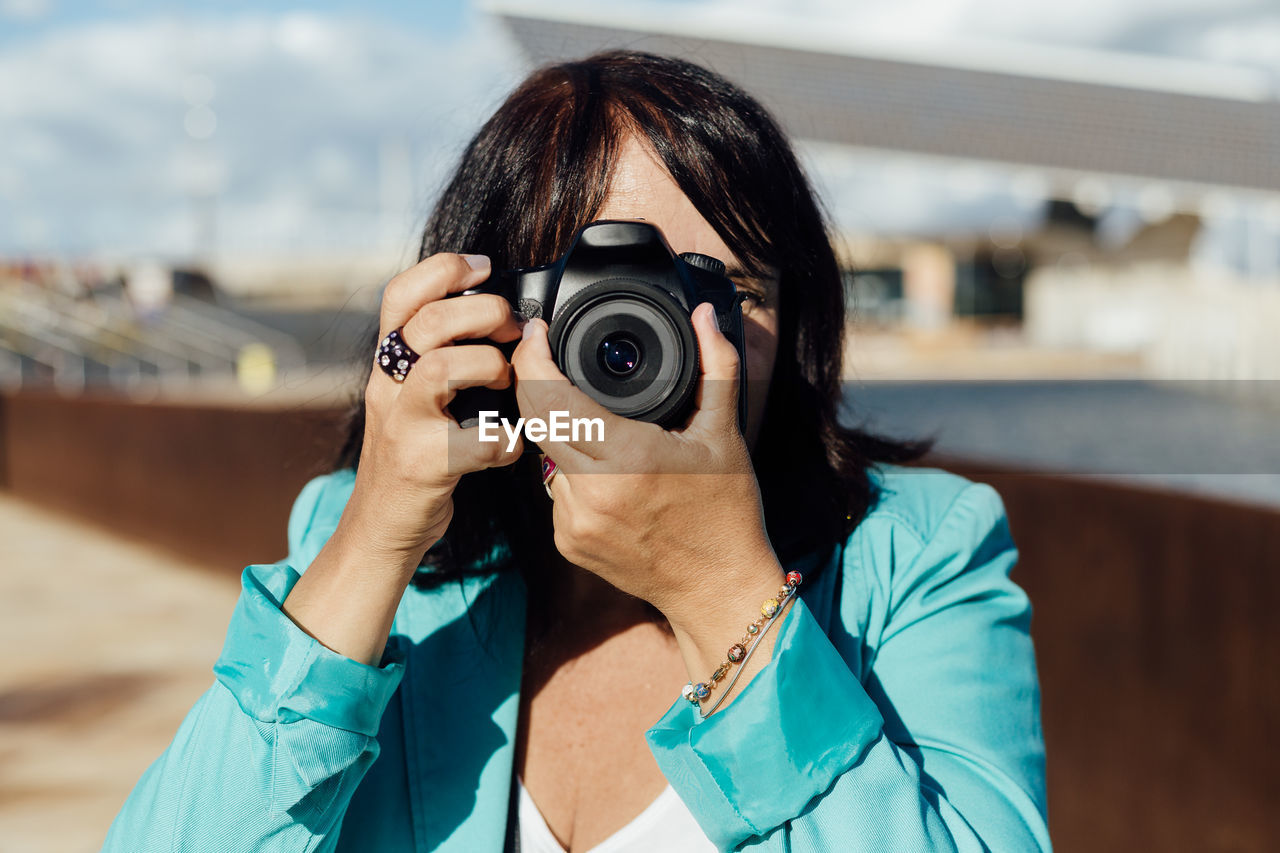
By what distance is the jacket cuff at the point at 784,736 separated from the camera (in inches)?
37.2

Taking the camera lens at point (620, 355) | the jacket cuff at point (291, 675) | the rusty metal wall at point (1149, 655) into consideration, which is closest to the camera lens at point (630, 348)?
the camera lens at point (620, 355)

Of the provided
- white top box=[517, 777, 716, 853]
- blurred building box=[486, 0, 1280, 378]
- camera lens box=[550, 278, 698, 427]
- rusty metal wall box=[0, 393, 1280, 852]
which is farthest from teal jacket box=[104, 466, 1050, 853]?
blurred building box=[486, 0, 1280, 378]

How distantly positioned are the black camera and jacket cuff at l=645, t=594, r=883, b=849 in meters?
0.22

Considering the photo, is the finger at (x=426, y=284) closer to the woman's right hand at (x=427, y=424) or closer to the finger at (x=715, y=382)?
the woman's right hand at (x=427, y=424)

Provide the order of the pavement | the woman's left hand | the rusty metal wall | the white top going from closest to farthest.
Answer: the woman's left hand, the white top, the rusty metal wall, the pavement

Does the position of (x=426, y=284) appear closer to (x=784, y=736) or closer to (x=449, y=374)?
(x=449, y=374)

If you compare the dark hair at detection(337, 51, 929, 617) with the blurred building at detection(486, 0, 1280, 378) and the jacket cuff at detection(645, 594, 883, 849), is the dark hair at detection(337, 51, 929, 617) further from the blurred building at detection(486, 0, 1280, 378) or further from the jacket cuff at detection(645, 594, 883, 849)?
the blurred building at detection(486, 0, 1280, 378)

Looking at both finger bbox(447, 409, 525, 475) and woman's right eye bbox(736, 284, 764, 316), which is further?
woman's right eye bbox(736, 284, 764, 316)

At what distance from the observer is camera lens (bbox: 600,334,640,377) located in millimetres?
978

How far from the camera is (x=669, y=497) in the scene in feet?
3.04

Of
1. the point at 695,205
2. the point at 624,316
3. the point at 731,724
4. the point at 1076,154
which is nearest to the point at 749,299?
the point at 695,205

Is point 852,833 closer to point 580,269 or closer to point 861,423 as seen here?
point 580,269

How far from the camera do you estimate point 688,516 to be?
3.08 feet

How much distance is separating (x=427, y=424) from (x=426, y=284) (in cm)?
15
